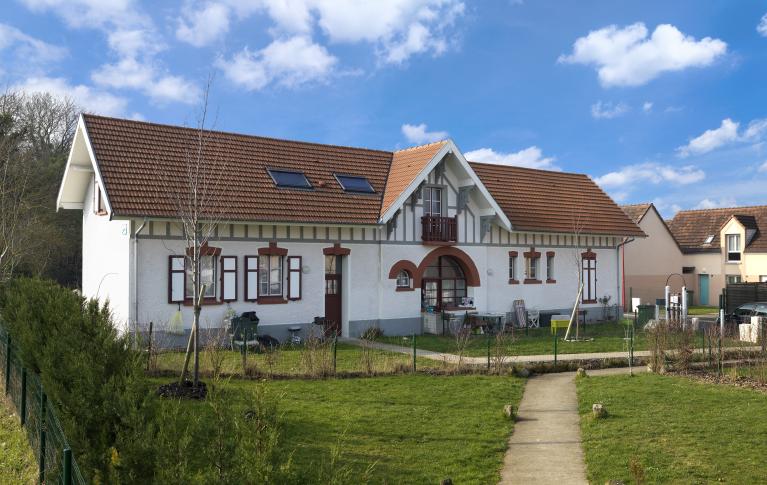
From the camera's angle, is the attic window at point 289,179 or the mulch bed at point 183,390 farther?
the attic window at point 289,179

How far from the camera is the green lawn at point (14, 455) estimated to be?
820cm

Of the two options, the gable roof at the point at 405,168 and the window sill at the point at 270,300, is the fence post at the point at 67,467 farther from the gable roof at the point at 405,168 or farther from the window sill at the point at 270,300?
the gable roof at the point at 405,168

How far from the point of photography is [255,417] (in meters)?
5.52

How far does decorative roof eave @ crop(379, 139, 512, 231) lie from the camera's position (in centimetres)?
2305

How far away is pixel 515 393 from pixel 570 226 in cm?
1628

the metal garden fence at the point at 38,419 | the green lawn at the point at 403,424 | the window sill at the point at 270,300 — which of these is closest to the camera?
the metal garden fence at the point at 38,419

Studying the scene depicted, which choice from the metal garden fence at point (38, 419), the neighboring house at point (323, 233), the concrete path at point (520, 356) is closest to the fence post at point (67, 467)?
the metal garden fence at point (38, 419)

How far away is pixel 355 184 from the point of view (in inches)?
963

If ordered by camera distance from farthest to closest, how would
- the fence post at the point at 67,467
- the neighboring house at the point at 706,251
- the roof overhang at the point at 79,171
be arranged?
the neighboring house at the point at 706,251, the roof overhang at the point at 79,171, the fence post at the point at 67,467

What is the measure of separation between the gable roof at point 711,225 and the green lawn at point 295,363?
32.5 m

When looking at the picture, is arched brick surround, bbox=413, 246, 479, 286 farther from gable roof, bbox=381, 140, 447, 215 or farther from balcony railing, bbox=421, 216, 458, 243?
gable roof, bbox=381, 140, 447, 215

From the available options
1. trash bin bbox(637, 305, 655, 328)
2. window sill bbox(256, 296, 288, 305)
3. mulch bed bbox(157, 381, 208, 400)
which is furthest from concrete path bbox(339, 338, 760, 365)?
trash bin bbox(637, 305, 655, 328)

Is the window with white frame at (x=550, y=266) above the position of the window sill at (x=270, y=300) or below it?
above

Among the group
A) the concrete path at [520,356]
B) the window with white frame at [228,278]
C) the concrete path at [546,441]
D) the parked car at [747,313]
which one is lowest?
the concrete path at [546,441]
